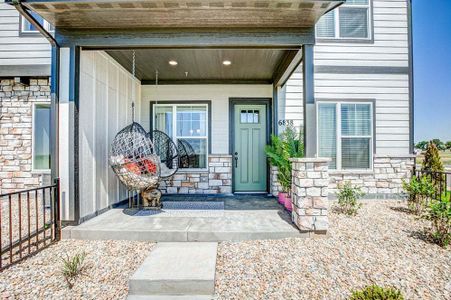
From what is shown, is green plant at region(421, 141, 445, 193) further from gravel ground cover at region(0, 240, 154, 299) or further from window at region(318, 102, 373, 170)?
gravel ground cover at region(0, 240, 154, 299)

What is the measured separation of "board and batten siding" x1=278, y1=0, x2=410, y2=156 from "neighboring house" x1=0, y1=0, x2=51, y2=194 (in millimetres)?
5224

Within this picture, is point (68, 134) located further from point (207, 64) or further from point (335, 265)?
point (335, 265)

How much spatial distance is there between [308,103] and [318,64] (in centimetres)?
270

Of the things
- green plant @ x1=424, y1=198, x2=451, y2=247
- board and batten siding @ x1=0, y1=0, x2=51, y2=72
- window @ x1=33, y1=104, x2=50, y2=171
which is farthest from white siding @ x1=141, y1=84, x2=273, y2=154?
green plant @ x1=424, y1=198, x2=451, y2=247

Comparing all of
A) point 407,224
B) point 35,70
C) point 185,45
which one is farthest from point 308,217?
point 35,70

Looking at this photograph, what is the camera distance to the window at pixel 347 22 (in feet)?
18.6

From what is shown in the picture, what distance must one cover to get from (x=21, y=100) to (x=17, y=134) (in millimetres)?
729

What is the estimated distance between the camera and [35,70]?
17.0 ft

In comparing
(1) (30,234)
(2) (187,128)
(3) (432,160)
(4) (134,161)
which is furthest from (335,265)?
(3) (432,160)

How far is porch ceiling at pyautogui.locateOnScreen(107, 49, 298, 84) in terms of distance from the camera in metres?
4.20

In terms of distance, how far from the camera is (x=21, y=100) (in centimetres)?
535

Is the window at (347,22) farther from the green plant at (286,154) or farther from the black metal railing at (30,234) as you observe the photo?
the black metal railing at (30,234)

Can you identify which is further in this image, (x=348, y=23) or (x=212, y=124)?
(x=212, y=124)

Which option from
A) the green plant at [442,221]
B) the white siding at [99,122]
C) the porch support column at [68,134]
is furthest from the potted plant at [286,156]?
the porch support column at [68,134]
